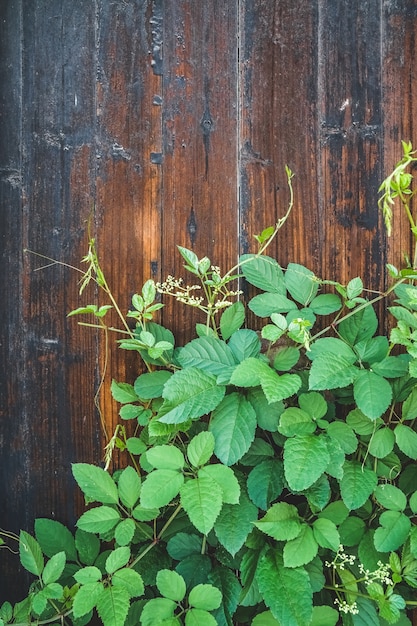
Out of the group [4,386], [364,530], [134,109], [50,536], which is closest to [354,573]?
[364,530]

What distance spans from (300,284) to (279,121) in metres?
0.37

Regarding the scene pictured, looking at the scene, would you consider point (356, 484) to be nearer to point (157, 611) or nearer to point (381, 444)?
point (381, 444)

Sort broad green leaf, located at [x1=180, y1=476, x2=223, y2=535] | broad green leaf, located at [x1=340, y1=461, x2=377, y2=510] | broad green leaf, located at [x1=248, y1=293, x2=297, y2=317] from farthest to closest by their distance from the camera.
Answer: broad green leaf, located at [x1=248, y1=293, x2=297, y2=317], broad green leaf, located at [x1=340, y1=461, x2=377, y2=510], broad green leaf, located at [x1=180, y1=476, x2=223, y2=535]

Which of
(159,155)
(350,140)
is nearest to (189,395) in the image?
(159,155)

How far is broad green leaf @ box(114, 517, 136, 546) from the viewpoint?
106 centimetres

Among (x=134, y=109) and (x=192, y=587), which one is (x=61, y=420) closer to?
(x=192, y=587)

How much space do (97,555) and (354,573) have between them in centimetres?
53

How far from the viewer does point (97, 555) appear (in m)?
1.20

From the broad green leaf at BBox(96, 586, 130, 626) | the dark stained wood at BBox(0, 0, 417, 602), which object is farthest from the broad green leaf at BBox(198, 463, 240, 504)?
the dark stained wood at BBox(0, 0, 417, 602)

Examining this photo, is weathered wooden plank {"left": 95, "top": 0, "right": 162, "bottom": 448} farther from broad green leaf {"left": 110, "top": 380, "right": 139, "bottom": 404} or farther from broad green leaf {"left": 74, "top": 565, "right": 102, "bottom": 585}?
broad green leaf {"left": 74, "top": 565, "right": 102, "bottom": 585}

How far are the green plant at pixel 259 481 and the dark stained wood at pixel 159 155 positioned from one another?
0.39 feet

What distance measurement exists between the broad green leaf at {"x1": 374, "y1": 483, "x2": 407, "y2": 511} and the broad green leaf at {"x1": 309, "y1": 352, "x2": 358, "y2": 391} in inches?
9.5

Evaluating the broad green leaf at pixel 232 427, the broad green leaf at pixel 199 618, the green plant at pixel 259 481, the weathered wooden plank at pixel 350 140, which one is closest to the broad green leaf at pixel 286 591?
the green plant at pixel 259 481

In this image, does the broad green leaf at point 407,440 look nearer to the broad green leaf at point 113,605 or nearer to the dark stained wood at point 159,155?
the dark stained wood at point 159,155
